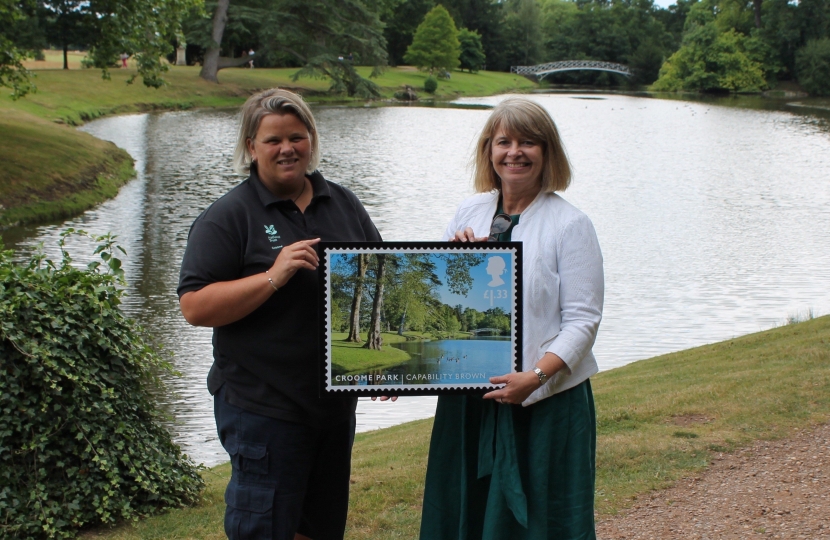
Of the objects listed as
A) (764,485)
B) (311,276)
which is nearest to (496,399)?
(311,276)

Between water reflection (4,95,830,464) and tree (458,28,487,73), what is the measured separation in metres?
49.1

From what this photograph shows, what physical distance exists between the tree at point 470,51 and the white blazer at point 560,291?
91245mm

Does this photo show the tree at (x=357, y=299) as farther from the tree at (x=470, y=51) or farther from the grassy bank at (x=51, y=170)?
the tree at (x=470, y=51)

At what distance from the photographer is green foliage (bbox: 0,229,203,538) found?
14.5ft

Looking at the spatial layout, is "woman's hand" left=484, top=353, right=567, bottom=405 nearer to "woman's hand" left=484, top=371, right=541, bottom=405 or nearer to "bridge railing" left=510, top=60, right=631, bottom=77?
"woman's hand" left=484, top=371, right=541, bottom=405

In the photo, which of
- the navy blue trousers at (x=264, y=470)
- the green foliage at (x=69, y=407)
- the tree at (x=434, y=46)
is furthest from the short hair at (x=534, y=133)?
the tree at (x=434, y=46)

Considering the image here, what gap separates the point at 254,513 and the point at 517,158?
1473 mm

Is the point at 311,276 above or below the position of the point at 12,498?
above

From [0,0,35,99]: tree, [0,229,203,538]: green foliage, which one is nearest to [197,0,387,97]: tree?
[0,0,35,99]: tree

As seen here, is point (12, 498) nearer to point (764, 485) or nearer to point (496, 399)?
point (496, 399)

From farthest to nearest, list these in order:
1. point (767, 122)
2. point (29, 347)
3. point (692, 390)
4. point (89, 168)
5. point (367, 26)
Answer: point (367, 26) < point (767, 122) < point (89, 168) < point (692, 390) < point (29, 347)

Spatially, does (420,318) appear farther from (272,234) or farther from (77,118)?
(77,118)

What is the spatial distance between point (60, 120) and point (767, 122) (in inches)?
1346

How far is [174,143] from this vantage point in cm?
3250
